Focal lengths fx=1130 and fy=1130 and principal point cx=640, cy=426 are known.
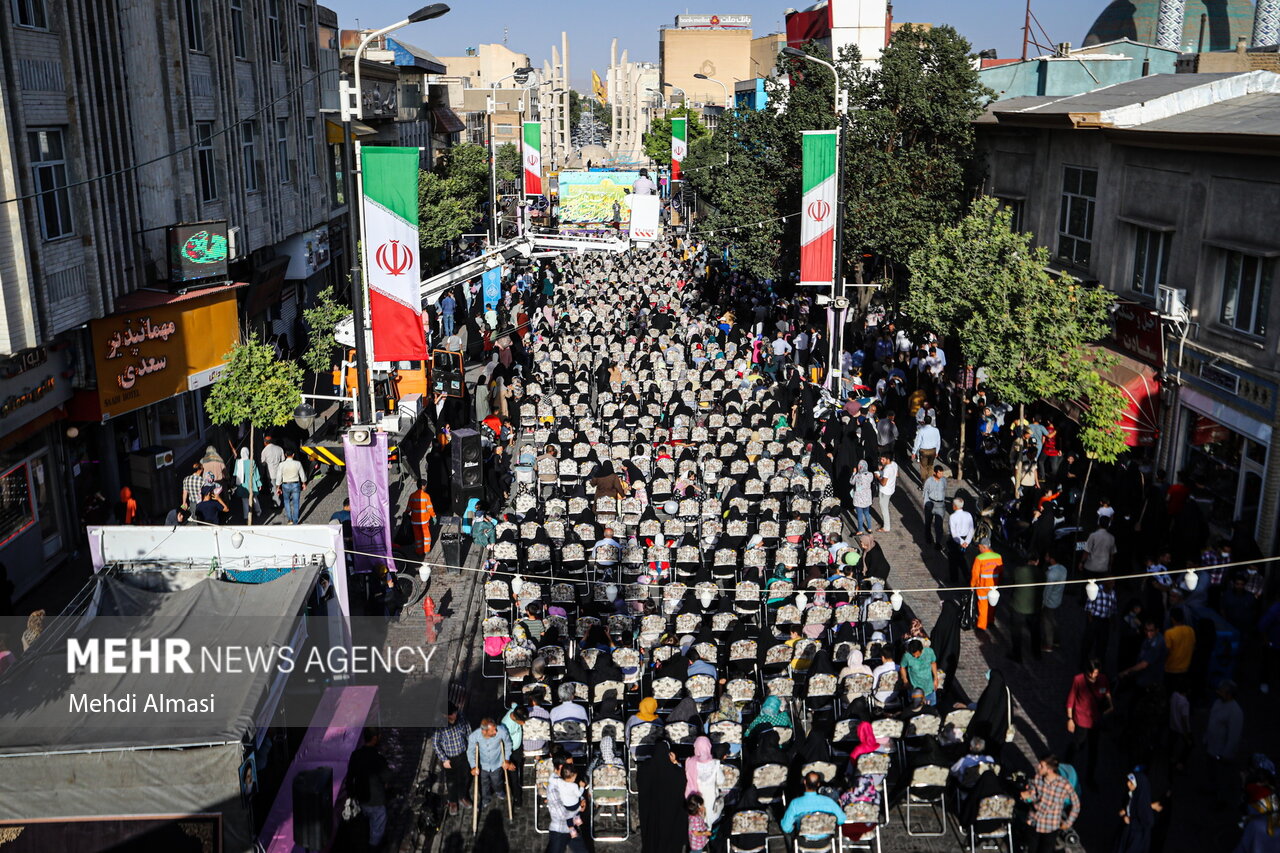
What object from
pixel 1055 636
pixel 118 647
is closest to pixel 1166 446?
pixel 1055 636

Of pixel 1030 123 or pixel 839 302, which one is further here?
pixel 1030 123

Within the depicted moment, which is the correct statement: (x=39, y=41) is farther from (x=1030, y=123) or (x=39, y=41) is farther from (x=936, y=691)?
(x=1030, y=123)

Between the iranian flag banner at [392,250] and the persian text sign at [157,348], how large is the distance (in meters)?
5.59

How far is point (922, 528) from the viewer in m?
19.8

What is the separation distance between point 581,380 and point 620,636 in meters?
13.8

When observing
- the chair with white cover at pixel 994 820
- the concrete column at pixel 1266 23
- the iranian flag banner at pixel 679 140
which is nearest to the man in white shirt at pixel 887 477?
the chair with white cover at pixel 994 820

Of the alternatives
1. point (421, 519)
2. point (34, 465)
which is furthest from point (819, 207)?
point (34, 465)

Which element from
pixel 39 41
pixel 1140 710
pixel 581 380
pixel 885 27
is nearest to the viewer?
pixel 1140 710

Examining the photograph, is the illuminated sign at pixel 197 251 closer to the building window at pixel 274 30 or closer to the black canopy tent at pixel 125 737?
the building window at pixel 274 30

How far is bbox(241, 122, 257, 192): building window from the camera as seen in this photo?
26.1 metres

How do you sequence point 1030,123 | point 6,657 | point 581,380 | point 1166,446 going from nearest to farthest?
point 6,657 → point 1166,446 → point 1030,123 → point 581,380

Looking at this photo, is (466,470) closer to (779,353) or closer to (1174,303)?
(1174,303)

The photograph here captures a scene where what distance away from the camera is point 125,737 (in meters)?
9.70

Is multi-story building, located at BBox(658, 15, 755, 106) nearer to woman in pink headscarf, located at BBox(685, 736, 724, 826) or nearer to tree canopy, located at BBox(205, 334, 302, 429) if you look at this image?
tree canopy, located at BBox(205, 334, 302, 429)
